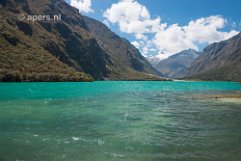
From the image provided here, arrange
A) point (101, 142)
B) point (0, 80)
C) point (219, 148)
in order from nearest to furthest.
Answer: point (219, 148), point (101, 142), point (0, 80)

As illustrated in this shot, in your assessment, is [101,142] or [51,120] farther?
[51,120]

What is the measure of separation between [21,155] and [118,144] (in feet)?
28.4

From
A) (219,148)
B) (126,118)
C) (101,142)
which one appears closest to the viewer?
(219,148)

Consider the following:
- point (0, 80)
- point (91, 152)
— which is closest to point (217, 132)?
point (91, 152)

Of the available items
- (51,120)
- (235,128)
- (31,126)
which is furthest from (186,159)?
(51,120)

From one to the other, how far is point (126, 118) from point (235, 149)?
20290 millimetres

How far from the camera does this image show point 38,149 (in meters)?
24.6

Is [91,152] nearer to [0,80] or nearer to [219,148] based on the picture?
[219,148]

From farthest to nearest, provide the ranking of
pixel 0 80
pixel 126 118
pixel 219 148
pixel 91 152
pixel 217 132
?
pixel 0 80
pixel 126 118
pixel 217 132
pixel 219 148
pixel 91 152

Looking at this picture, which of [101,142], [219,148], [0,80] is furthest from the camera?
[0,80]

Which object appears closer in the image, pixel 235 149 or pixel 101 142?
pixel 235 149

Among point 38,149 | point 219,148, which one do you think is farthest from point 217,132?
point 38,149

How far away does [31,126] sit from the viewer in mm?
34562

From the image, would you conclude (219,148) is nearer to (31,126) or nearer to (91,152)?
(91,152)
